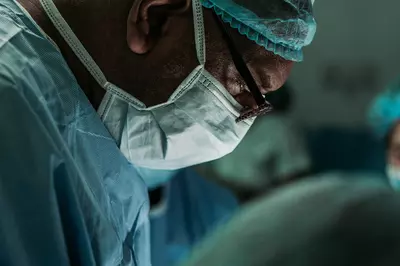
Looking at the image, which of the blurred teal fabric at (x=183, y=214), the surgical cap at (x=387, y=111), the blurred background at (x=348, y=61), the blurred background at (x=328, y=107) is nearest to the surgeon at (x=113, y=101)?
the blurred teal fabric at (x=183, y=214)

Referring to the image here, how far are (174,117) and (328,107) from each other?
1.84 m

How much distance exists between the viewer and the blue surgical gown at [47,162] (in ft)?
2.57

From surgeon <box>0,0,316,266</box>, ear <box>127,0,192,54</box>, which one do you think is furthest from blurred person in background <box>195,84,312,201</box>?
ear <box>127,0,192,54</box>

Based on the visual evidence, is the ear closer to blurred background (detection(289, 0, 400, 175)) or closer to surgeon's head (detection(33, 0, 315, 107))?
surgeon's head (detection(33, 0, 315, 107))

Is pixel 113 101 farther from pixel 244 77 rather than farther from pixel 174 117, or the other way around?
pixel 244 77

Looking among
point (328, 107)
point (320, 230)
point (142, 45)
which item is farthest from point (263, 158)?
point (320, 230)

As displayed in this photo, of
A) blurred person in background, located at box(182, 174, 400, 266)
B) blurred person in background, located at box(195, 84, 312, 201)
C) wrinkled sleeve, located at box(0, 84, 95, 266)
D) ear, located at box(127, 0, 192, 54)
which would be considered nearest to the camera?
blurred person in background, located at box(182, 174, 400, 266)

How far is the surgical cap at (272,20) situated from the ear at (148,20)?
0.18ft

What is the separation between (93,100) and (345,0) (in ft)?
6.62

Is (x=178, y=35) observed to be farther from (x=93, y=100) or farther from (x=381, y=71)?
(x=381, y=71)

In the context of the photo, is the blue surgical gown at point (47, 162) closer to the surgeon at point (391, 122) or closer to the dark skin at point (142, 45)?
the dark skin at point (142, 45)

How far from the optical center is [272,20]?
1.00 m

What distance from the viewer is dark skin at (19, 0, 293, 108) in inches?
38.5

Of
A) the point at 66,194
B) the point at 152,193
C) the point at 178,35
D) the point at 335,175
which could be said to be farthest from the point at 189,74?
Answer: the point at 152,193
